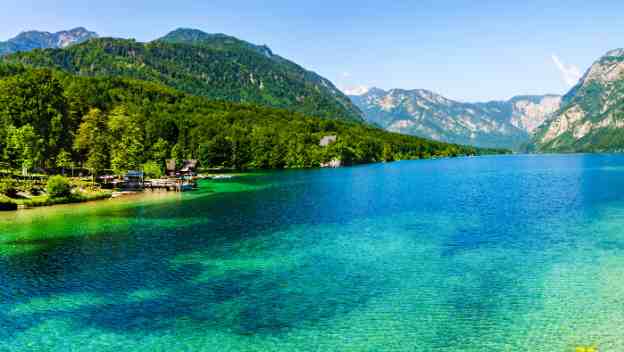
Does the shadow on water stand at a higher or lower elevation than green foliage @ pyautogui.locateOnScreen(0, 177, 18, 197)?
lower

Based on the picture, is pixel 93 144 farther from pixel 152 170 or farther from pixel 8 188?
pixel 8 188

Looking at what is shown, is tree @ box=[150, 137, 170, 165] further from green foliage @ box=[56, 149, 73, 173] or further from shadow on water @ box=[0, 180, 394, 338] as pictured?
shadow on water @ box=[0, 180, 394, 338]

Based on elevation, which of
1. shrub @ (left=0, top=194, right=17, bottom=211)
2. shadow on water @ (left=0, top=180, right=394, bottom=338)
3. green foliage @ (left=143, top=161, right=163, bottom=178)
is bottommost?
shadow on water @ (left=0, top=180, right=394, bottom=338)

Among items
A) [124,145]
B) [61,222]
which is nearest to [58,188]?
[61,222]

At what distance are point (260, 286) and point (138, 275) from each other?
11.5 m

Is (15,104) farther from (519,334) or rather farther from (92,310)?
(519,334)

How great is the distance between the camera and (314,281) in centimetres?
3672

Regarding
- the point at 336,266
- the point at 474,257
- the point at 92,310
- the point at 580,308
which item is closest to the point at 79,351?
the point at 92,310

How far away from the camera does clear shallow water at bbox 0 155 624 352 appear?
26.1 metres

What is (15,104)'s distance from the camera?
378 ft

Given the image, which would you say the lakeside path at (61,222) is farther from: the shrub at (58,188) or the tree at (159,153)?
the tree at (159,153)

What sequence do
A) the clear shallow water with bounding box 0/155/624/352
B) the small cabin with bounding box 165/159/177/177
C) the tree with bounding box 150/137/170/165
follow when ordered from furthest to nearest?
1. the small cabin with bounding box 165/159/177/177
2. the tree with bounding box 150/137/170/165
3. the clear shallow water with bounding box 0/155/624/352

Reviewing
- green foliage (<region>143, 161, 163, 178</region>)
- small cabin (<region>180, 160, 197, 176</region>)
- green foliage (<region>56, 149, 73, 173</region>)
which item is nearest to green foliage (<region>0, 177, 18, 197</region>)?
green foliage (<region>56, 149, 73, 173</region>)

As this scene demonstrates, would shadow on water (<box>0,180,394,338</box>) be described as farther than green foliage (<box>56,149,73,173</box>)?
No
